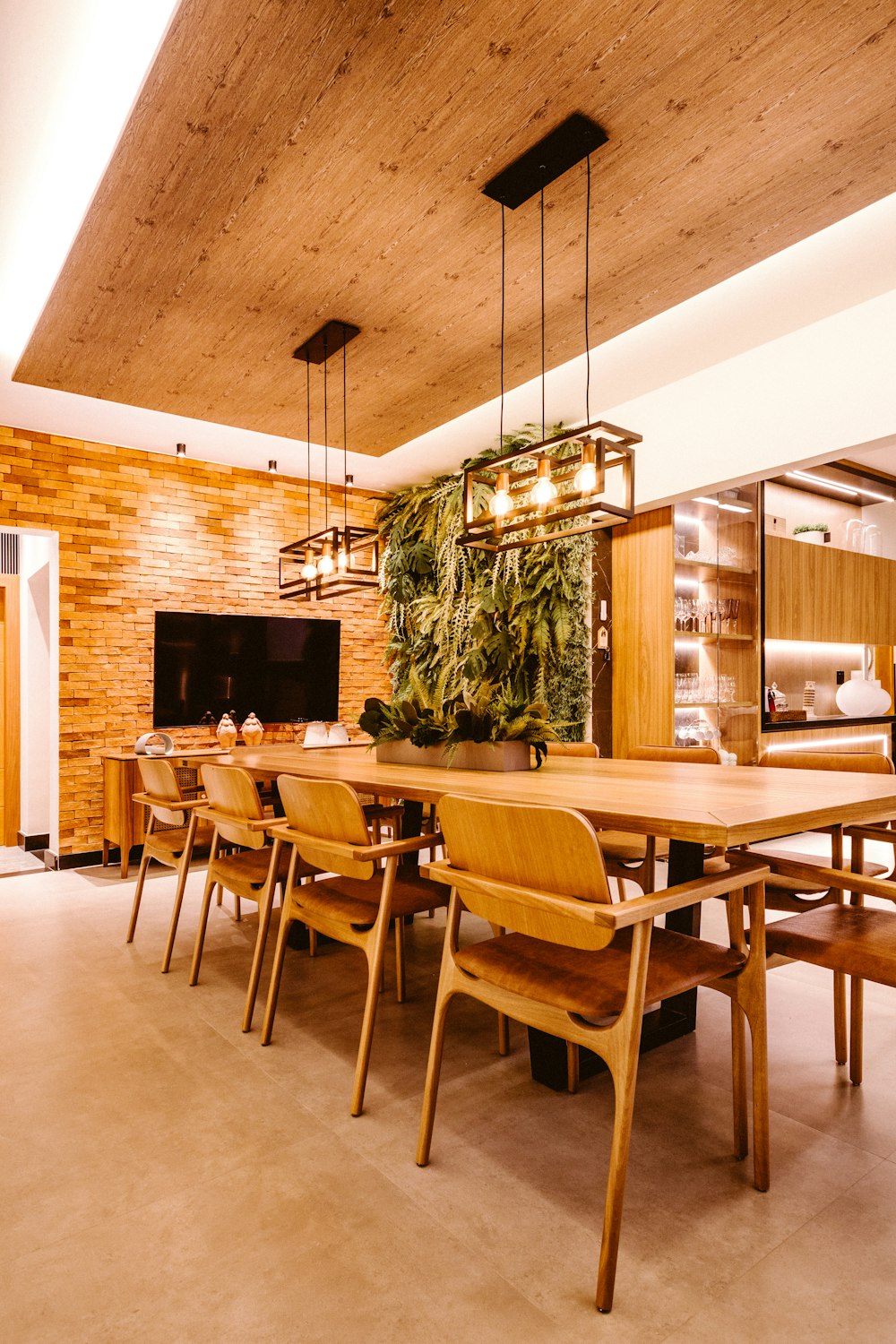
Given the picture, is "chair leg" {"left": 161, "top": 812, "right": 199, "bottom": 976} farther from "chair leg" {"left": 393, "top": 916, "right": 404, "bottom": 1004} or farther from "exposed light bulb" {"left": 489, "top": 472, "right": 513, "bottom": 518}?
"exposed light bulb" {"left": 489, "top": 472, "right": 513, "bottom": 518}

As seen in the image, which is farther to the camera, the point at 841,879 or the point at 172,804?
the point at 172,804

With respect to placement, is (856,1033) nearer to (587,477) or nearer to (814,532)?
(587,477)

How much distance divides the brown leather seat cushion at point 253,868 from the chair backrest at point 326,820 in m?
0.25

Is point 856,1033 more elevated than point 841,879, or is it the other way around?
point 841,879

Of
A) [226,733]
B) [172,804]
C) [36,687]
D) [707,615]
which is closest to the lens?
[172,804]

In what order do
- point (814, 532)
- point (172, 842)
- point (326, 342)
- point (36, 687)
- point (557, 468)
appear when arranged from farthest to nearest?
1. point (814, 532)
2. point (36, 687)
3. point (326, 342)
4. point (172, 842)
5. point (557, 468)

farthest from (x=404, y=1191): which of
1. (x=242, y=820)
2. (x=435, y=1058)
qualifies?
(x=242, y=820)

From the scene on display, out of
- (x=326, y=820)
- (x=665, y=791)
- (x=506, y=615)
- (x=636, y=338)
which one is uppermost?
(x=636, y=338)

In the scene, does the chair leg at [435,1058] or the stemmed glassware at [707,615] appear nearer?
the chair leg at [435,1058]

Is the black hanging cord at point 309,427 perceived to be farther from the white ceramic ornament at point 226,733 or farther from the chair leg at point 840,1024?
the chair leg at point 840,1024

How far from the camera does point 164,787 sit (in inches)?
134

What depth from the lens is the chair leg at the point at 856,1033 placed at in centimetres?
216

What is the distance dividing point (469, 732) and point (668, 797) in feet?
3.63

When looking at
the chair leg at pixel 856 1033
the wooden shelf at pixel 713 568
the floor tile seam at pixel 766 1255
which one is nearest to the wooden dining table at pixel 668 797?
the chair leg at pixel 856 1033
